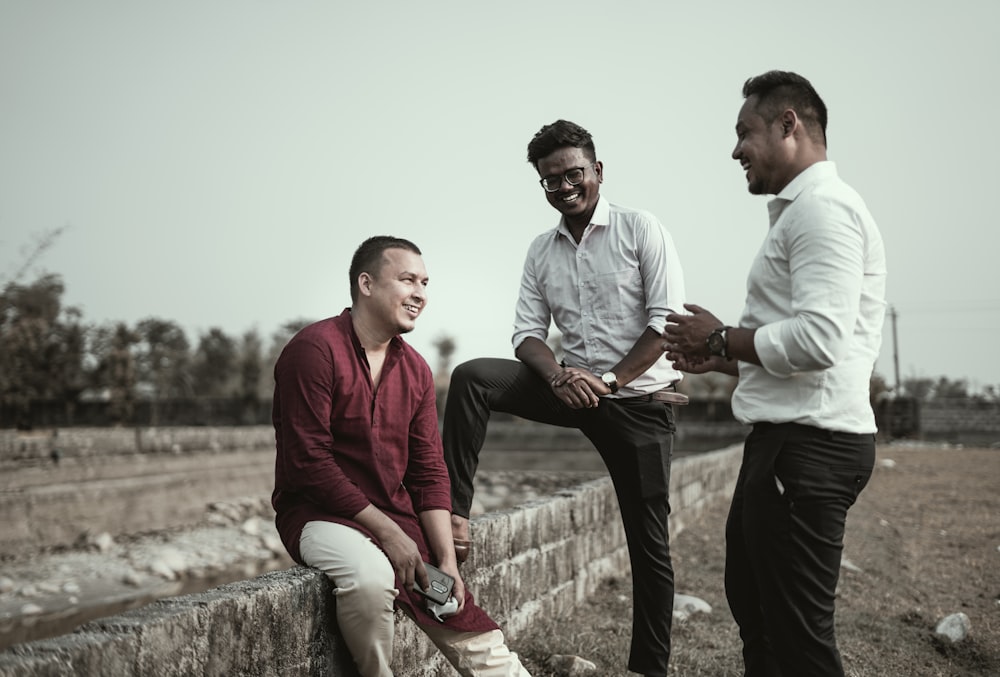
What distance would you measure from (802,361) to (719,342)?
26 cm

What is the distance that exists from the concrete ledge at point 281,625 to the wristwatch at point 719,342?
1.42m

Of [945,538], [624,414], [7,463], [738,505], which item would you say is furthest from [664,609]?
[7,463]

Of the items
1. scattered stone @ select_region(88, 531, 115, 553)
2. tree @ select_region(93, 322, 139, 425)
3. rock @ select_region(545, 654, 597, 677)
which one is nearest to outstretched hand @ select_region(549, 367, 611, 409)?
rock @ select_region(545, 654, 597, 677)

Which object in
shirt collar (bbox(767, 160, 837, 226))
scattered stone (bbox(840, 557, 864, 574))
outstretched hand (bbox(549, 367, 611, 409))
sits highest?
shirt collar (bbox(767, 160, 837, 226))

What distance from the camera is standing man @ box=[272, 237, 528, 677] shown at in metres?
2.63

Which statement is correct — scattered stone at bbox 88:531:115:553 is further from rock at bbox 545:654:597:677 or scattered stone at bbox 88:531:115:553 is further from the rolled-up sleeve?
the rolled-up sleeve

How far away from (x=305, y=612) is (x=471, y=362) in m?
1.17

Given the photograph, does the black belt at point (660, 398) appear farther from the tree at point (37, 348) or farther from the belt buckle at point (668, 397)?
the tree at point (37, 348)

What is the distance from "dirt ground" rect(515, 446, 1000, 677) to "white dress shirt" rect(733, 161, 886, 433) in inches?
81.1

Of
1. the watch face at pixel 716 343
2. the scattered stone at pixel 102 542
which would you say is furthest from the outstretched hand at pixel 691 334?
the scattered stone at pixel 102 542

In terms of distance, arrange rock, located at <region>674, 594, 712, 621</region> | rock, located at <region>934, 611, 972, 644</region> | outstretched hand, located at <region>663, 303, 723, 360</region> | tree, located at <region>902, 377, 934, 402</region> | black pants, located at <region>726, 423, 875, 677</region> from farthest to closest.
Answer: tree, located at <region>902, 377, 934, 402</region> < rock, located at <region>674, 594, 712, 621</region> < rock, located at <region>934, 611, 972, 644</region> < outstretched hand, located at <region>663, 303, 723, 360</region> < black pants, located at <region>726, 423, 875, 677</region>

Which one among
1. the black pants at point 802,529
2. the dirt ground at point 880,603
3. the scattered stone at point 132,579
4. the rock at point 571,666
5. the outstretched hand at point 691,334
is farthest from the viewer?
the scattered stone at point 132,579

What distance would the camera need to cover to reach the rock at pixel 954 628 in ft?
14.5

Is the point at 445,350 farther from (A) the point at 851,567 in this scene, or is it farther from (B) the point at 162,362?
(A) the point at 851,567
